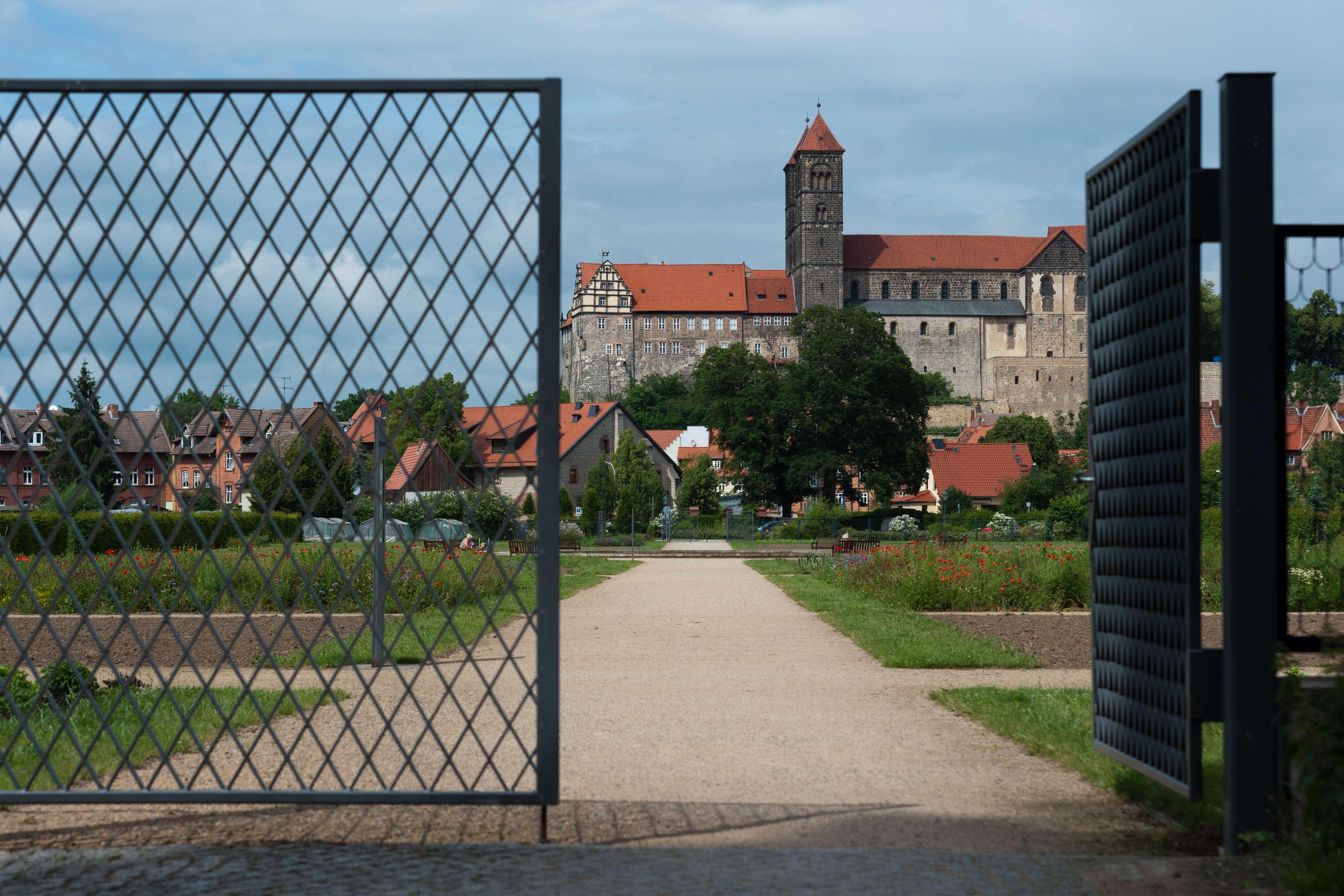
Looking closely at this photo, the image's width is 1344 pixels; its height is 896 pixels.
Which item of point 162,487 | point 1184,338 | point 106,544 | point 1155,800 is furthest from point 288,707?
point 106,544

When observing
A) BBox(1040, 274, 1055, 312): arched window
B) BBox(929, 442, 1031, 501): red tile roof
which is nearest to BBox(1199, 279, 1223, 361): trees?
BBox(929, 442, 1031, 501): red tile roof

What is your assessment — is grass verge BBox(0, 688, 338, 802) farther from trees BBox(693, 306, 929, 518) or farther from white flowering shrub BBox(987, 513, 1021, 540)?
trees BBox(693, 306, 929, 518)

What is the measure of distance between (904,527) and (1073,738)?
3836 centimetres

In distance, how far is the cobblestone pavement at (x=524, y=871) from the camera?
11.5ft

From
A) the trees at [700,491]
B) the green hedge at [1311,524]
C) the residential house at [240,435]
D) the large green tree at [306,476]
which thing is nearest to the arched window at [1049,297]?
the trees at [700,491]

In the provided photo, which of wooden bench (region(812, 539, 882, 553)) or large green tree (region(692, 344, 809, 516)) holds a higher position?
large green tree (region(692, 344, 809, 516))

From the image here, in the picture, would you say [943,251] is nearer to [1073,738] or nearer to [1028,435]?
[1028,435]

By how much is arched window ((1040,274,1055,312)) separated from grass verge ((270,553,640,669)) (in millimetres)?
109530

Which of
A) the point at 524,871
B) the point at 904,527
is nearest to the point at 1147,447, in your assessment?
the point at 524,871

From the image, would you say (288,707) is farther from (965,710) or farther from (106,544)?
(106,544)

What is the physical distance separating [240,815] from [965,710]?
4.12 meters

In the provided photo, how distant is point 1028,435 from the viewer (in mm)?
95750

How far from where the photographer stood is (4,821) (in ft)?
14.6

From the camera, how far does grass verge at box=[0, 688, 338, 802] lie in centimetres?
457
